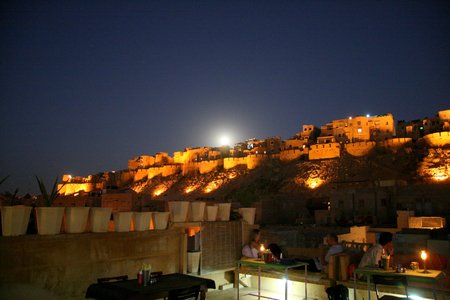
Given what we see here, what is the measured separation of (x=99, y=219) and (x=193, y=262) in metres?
2.24

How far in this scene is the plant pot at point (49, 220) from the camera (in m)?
5.39

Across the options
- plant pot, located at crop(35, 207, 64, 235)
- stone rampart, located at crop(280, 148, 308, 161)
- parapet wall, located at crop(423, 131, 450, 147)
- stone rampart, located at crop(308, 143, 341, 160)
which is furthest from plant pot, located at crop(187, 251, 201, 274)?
stone rampart, located at crop(280, 148, 308, 161)

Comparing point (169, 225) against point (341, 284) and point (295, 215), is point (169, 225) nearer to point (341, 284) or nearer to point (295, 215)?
point (341, 284)

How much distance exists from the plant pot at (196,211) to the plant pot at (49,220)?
2.78 meters

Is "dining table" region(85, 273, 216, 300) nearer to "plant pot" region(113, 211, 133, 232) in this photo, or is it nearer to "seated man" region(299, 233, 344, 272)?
"plant pot" region(113, 211, 133, 232)

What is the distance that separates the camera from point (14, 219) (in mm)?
5176

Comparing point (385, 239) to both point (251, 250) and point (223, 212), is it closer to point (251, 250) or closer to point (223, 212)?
point (251, 250)

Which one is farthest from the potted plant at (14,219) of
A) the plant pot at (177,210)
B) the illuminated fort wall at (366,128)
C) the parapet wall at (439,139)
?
the illuminated fort wall at (366,128)

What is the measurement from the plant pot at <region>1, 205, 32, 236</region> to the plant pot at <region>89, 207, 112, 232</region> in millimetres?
1028

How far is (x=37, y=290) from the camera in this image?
5.25 m

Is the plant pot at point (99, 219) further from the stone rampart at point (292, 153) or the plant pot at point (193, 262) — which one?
the stone rampart at point (292, 153)

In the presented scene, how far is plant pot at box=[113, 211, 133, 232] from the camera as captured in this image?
21.1ft

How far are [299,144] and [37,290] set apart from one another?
64.1 metres

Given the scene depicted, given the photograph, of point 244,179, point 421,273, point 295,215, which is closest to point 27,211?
point 421,273
